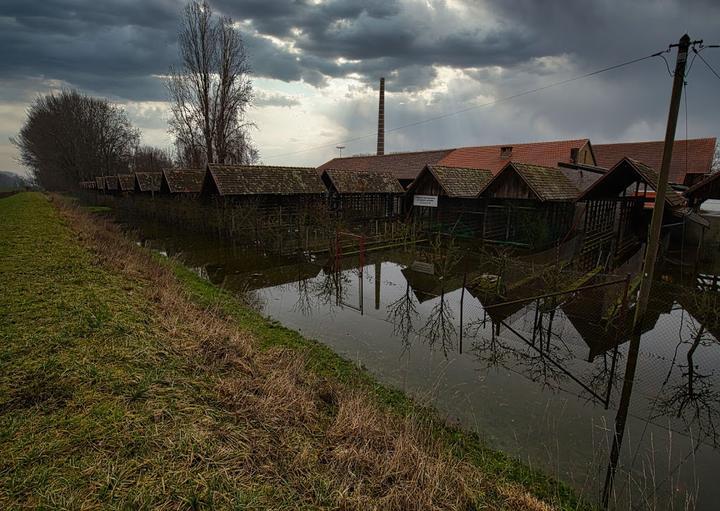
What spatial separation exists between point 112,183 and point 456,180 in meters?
47.1

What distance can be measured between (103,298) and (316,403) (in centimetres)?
500

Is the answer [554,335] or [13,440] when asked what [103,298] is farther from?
[554,335]

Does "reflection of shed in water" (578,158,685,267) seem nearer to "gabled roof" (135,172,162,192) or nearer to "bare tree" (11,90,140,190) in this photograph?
"gabled roof" (135,172,162,192)

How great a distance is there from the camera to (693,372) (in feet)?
22.3

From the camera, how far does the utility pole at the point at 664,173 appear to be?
7227 millimetres

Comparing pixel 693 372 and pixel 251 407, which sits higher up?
pixel 251 407

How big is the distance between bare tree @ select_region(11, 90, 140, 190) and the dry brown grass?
6352 cm

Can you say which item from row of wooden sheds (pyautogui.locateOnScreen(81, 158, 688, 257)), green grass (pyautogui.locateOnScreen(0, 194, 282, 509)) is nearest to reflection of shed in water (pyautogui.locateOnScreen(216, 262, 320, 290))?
green grass (pyautogui.locateOnScreen(0, 194, 282, 509))

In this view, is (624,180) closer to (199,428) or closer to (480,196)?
(480,196)

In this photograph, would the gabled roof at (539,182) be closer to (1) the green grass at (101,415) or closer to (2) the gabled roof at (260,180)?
(2) the gabled roof at (260,180)

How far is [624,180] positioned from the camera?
15648 mm

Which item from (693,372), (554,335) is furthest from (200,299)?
(693,372)

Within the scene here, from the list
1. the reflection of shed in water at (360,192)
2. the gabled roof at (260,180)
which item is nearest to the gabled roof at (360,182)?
the reflection of shed in water at (360,192)

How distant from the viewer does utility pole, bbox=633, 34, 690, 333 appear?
723 centimetres
